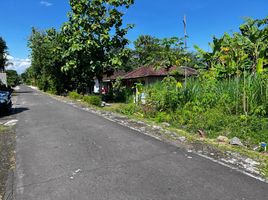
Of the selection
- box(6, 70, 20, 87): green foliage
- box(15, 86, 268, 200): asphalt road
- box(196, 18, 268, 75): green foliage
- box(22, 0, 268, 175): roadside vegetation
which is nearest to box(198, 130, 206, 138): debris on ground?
box(22, 0, 268, 175): roadside vegetation

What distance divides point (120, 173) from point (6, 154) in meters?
3.19

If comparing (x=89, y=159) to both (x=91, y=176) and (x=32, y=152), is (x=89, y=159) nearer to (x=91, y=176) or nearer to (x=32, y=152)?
(x=91, y=176)

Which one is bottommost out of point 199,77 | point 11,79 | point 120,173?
point 120,173

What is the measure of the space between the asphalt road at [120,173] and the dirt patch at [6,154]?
0.18 m

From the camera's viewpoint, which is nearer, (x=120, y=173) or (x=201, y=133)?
(x=120, y=173)

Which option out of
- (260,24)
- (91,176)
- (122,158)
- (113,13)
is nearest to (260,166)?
(122,158)

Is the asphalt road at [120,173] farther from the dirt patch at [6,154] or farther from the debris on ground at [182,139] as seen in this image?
the debris on ground at [182,139]

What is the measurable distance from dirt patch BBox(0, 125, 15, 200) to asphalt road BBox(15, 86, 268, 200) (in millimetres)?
180

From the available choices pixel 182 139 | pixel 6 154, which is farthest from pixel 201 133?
pixel 6 154

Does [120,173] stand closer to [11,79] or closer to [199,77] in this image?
[199,77]

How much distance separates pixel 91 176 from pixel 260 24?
1354 centimetres

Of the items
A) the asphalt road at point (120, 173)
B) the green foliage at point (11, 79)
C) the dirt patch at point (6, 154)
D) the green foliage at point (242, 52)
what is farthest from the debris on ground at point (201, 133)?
the green foliage at point (11, 79)

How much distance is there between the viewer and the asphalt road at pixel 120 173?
3.80m

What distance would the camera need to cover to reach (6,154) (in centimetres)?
609
